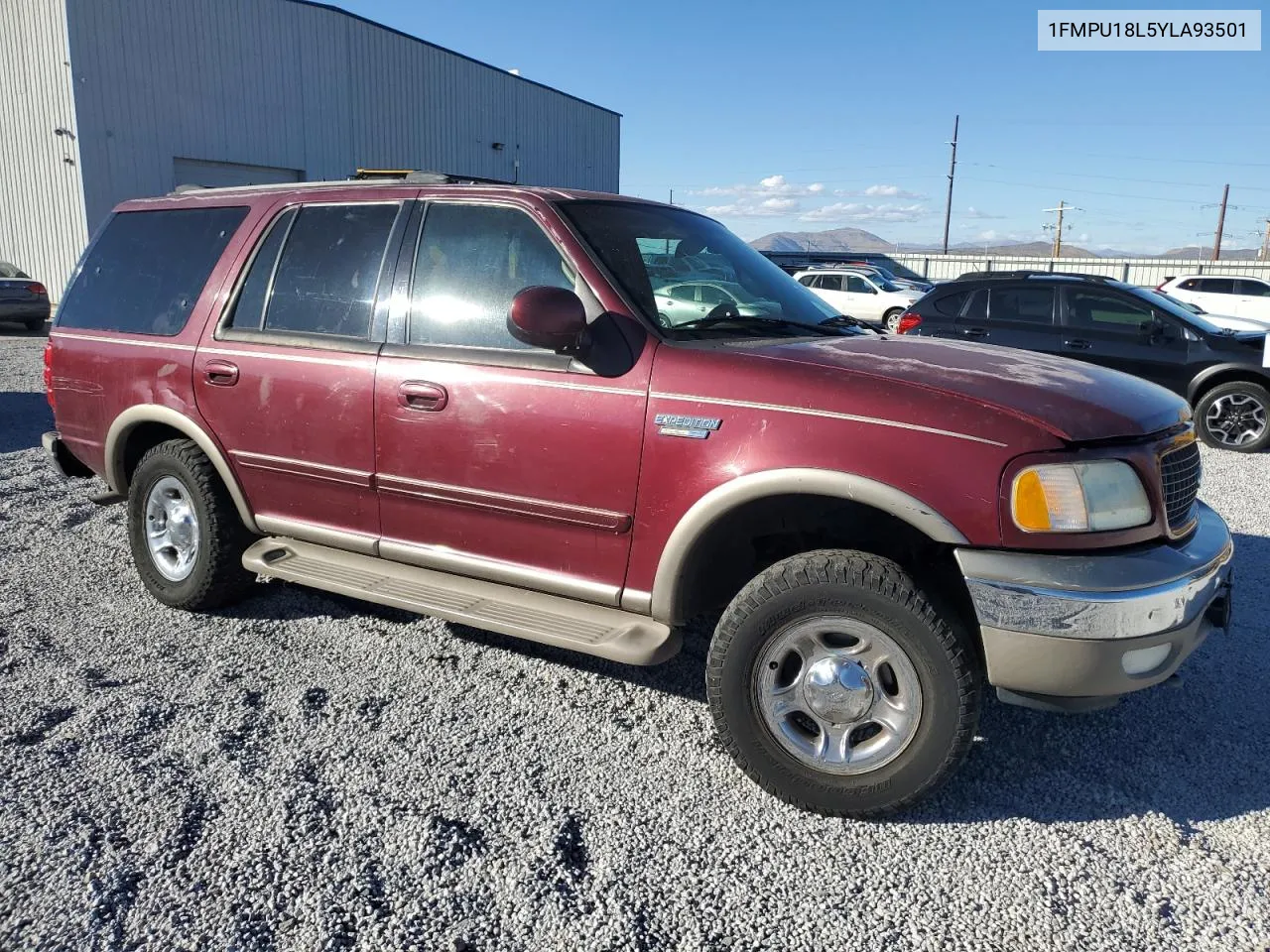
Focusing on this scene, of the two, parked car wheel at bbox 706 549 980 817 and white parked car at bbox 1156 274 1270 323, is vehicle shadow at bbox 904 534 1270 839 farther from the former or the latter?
white parked car at bbox 1156 274 1270 323

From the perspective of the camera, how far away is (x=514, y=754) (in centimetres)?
314

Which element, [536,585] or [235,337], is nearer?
[536,585]

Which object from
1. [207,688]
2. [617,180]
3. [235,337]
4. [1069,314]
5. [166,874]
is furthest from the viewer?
[617,180]

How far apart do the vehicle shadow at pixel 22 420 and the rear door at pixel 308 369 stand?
16.7 ft

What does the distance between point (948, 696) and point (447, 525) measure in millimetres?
1866

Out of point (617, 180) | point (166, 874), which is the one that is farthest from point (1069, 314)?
point (617, 180)

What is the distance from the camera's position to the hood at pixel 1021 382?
8.73 feet

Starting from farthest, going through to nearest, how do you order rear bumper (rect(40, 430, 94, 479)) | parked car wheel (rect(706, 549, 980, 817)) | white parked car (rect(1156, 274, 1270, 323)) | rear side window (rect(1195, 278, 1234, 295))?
rear side window (rect(1195, 278, 1234, 295))
white parked car (rect(1156, 274, 1270, 323))
rear bumper (rect(40, 430, 94, 479))
parked car wheel (rect(706, 549, 980, 817))

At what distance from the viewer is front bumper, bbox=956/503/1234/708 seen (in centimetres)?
251

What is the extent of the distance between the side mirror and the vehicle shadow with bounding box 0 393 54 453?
669cm

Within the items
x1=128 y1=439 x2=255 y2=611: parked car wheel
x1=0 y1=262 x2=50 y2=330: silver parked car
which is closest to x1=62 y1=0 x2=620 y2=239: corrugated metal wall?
x1=0 y1=262 x2=50 y2=330: silver parked car

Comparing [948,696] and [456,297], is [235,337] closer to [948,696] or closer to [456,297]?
[456,297]

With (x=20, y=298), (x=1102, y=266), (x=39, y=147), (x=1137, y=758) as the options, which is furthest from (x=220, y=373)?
(x=1102, y=266)

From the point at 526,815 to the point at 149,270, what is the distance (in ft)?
10.6
